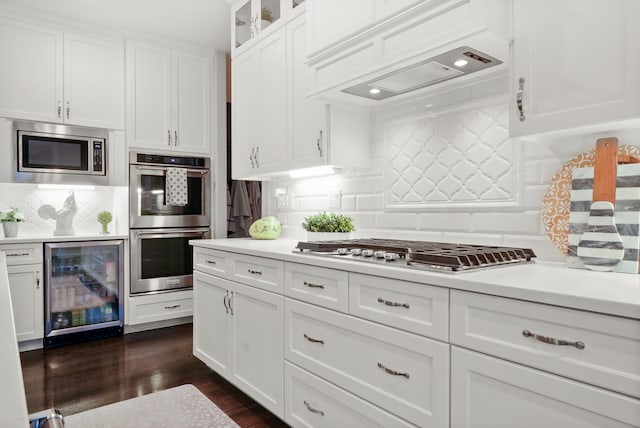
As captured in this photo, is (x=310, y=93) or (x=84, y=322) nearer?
(x=310, y=93)

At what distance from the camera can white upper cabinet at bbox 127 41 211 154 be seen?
13.0 feet

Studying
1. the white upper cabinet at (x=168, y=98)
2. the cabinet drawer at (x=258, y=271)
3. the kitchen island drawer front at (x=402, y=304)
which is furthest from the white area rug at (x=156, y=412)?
the white upper cabinet at (x=168, y=98)

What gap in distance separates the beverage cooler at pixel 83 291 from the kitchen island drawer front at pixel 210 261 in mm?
1306

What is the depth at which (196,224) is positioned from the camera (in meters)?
4.19

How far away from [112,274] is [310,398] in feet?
8.71

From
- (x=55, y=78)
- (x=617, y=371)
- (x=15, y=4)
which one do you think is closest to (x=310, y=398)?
(x=617, y=371)

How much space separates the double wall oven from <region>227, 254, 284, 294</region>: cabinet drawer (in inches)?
69.8

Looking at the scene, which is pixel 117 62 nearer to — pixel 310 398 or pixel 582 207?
pixel 310 398

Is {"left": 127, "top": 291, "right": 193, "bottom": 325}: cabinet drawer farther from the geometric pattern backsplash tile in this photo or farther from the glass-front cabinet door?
the geometric pattern backsplash tile

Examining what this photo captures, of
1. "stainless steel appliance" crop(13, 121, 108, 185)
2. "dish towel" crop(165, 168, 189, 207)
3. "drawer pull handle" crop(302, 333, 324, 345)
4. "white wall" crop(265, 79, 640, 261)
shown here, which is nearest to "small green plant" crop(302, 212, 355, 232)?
"white wall" crop(265, 79, 640, 261)

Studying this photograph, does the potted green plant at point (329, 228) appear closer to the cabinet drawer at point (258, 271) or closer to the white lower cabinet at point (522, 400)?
the cabinet drawer at point (258, 271)

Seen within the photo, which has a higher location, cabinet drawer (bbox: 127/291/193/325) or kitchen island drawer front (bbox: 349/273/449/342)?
kitchen island drawer front (bbox: 349/273/449/342)

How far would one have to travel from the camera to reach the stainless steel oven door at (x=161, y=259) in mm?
3895

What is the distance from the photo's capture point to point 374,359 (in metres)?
1.56
